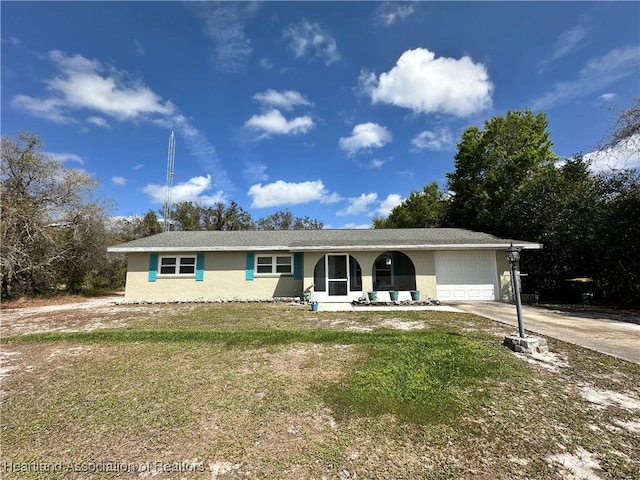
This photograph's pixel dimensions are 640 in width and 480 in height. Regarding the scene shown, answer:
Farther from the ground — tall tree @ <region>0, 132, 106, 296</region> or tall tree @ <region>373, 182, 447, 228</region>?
tall tree @ <region>373, 182, 447, 228</region>

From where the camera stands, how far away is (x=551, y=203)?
14359 mm

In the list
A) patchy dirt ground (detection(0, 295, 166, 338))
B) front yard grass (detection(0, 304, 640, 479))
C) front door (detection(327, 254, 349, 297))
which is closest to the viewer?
front yard grass (detection(0, 304, 640, 479))

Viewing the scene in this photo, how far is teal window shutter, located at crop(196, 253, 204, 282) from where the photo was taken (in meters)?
14.1

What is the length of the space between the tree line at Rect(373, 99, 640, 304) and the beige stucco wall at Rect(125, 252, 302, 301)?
1219 cm

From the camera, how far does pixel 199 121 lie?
52.6 feet

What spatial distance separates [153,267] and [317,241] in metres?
7.89

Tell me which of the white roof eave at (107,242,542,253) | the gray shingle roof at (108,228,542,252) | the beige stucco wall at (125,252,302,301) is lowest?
the beige stucco wall at (125,252,302,301)

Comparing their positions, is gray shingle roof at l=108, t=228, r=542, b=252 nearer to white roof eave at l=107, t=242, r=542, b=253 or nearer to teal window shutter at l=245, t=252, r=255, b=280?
white roof eave at l=107, t=242, r=542, b=253

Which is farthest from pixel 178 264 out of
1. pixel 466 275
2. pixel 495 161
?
pixel 495 161

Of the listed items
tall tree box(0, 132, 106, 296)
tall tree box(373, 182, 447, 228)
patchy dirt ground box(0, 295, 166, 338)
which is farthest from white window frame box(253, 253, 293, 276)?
tall tree box(373, 182, 447, 228)

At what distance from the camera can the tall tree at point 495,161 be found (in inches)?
754

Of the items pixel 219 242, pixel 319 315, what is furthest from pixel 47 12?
pixel 319 315

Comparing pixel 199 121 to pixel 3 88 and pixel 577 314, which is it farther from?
pixel 577 314

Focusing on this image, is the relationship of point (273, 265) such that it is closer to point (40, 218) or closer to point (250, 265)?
point (250, 265)
